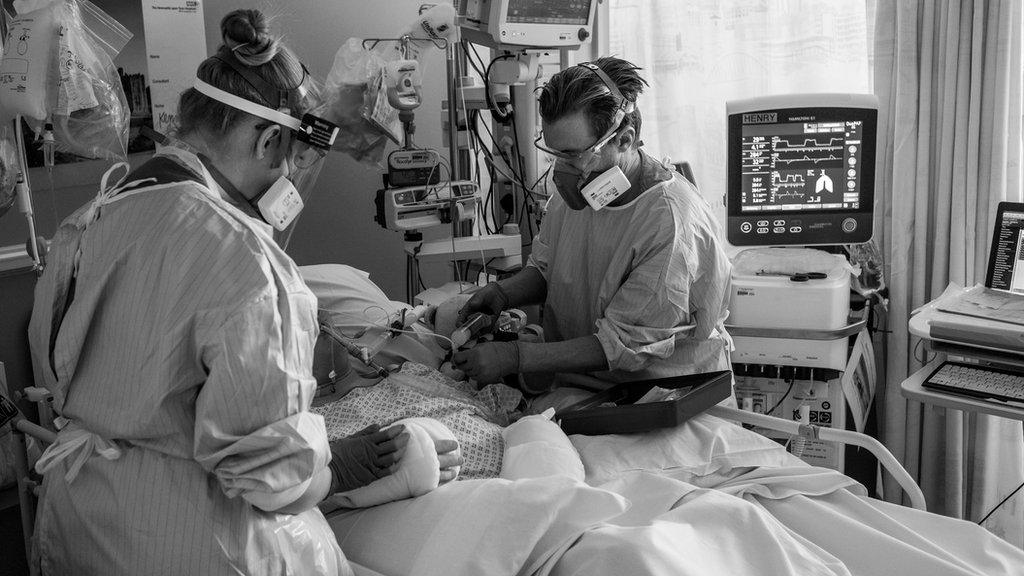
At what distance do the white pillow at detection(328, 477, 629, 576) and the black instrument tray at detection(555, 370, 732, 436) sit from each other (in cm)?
44

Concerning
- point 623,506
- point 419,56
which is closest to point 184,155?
point 623,506

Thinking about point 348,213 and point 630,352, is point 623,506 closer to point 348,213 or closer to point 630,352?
point 630,352

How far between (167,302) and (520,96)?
6.50ft

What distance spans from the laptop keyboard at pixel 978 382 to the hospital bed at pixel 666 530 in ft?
2.52

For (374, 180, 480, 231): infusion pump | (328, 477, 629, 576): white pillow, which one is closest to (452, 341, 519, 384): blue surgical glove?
(328, 477, 629, 576): white pillow

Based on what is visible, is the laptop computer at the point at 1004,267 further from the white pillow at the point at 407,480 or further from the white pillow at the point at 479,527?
the white pillow at the point at 407,480

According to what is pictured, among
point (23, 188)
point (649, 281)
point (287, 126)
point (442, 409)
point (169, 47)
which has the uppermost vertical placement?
point (169, 47)

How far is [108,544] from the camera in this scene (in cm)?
132

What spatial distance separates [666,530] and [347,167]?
259cm

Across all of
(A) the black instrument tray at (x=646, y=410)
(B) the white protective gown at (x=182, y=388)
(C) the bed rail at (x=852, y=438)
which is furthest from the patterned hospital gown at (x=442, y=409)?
(C) the bed rail at (x=852, y=438)

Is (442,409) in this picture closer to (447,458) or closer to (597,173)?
(447,458)

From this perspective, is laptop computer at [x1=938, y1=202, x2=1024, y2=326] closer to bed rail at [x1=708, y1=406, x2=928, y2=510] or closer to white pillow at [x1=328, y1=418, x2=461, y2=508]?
bed rail at [x1=708, y1=406, x2=928, y2=510]

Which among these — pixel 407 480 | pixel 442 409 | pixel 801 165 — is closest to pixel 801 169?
pixel 801 165

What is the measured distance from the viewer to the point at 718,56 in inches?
130
